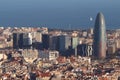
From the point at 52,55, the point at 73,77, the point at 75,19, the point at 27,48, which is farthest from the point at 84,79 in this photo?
the point at 75,19

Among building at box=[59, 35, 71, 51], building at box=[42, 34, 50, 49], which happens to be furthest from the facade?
building at box=[59, 35, 71, 51]

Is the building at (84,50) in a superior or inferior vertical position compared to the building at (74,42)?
inferior

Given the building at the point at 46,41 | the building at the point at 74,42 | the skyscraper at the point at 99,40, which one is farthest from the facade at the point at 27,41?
the skyscraper at the point at 99,40

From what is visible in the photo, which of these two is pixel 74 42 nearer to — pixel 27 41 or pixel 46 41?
pixel 46 41

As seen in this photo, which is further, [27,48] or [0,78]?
[27,48]

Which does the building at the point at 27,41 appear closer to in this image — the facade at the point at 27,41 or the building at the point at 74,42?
the facade at the point at 27,41

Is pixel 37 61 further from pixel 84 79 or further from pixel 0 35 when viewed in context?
pixel 0 35

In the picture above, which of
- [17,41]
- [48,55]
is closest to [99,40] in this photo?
[48,55]

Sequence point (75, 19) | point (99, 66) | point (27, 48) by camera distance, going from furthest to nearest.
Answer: point (75, 19) → point (27, 48) → point (99, 66)
